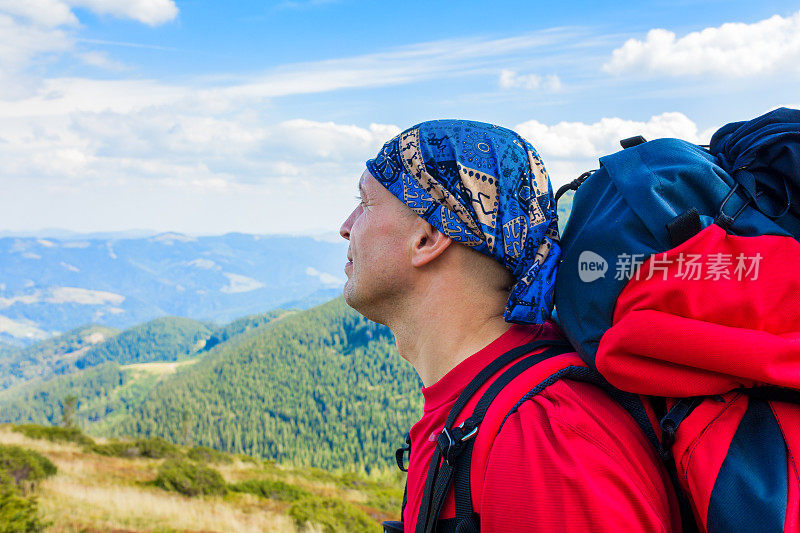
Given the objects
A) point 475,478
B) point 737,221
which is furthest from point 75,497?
point 737,221

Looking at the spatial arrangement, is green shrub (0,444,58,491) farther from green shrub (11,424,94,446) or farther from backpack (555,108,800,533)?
backpack (555,108,800,533)

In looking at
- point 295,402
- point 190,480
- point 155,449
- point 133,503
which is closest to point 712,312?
point 133,503

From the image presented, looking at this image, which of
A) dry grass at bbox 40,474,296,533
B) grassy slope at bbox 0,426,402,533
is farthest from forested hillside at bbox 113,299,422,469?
dry grass at bbox 40,474,296,533

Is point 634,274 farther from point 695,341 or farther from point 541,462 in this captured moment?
point 541,462

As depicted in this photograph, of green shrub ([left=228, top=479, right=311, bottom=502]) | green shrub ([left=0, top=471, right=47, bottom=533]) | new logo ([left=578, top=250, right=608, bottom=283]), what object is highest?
new logo ([left=578, top=250, right=608, bottom=283])

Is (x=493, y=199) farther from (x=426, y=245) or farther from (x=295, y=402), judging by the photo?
(x=295, y=402)

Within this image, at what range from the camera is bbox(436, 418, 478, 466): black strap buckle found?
74.0 inches

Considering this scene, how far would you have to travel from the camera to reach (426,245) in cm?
243

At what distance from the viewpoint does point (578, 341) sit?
1958mm

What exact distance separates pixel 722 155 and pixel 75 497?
14335 mm

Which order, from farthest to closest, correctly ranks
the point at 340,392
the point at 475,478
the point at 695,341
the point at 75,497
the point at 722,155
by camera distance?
the point at 340,392 < the point at 75,497 < the point at 722,155 < the point at 475,478 < the point at 695,341

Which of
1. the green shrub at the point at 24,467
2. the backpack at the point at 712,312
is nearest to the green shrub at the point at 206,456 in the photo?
the green shrub at the point at 24,467

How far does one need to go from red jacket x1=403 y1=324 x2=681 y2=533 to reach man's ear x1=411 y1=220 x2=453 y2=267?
2.09 feet

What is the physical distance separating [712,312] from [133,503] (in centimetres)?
1392
